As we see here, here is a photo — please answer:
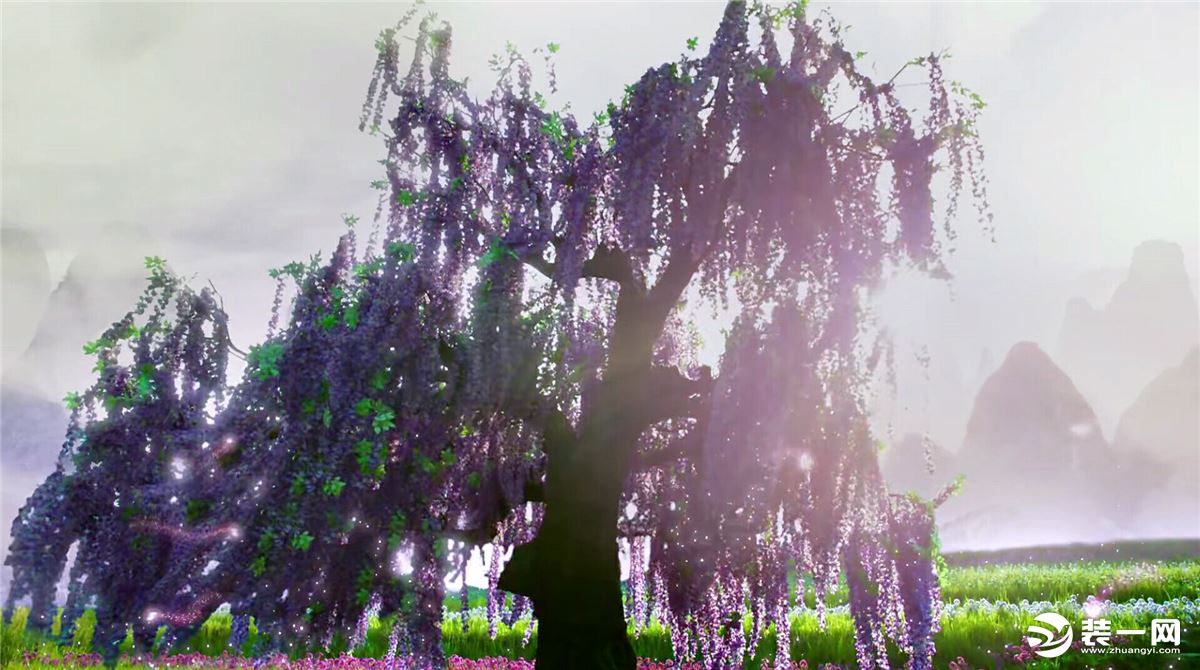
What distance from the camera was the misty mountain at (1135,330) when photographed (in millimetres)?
98188

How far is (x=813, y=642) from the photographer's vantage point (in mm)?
13133

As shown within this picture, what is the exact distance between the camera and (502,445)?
791cm

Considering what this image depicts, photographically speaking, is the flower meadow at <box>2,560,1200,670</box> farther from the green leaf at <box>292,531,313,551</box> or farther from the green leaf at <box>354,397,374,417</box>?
the green leaf at <box>354,397,374,417</box>

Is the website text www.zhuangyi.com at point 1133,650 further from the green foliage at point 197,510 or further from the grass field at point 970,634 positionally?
the green foliage at point 197,510

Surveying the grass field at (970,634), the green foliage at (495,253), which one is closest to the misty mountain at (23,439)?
the grass field at (970,634)

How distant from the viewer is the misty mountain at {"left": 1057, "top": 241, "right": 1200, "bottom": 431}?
98188 mm

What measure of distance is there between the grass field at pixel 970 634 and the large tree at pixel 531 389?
4.18 m

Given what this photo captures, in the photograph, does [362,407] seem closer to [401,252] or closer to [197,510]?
[401,252]

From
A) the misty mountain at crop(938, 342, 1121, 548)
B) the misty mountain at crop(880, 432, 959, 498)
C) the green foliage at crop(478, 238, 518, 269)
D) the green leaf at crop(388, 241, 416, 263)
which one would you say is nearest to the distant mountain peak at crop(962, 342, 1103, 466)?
the misty mountain at crop(938, 342, 1121, 548)

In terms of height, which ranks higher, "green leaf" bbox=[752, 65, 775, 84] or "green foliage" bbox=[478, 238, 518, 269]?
"green leaf" bbox=[752, 65, 775, 84]

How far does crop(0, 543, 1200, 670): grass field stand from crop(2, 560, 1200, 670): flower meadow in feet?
0.06

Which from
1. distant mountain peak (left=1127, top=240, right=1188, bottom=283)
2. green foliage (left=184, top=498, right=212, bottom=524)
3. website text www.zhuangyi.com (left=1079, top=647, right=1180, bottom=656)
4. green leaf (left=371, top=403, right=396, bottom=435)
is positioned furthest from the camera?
distant mountain peak (left=1127, top=240, right=1188, bottom=283)

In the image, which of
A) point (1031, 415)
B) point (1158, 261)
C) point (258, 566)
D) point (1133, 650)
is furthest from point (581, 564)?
point (1158, 261)

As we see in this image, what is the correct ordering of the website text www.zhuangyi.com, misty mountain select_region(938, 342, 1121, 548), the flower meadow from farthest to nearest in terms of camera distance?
misty mountain select_region(938, 342, 1121, 548)
the flower meadow
the website text www.zhuangyi.com
